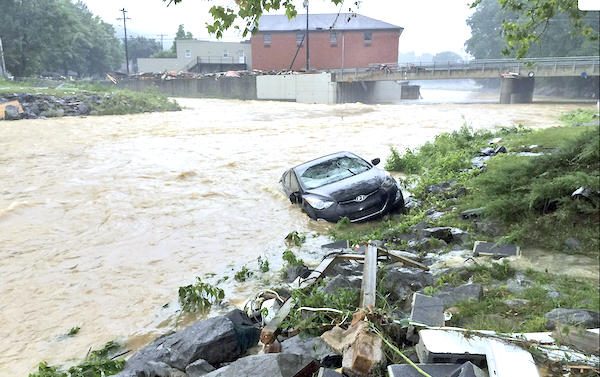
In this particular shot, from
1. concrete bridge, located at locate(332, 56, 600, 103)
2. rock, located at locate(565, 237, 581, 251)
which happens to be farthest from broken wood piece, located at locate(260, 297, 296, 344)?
concrete bridge, located at locate(332, 56, 600, 103)

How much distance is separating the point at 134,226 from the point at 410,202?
249 inches

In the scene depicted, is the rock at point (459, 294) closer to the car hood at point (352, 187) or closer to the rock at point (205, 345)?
the rock at point (205, 345)

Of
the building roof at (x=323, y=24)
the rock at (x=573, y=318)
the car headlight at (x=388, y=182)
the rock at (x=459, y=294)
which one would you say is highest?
the building roof at (x=323, y=24)

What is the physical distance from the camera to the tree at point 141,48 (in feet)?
370

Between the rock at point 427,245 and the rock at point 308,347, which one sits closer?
the rock at point 308,347

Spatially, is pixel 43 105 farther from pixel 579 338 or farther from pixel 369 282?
pixel 579 338

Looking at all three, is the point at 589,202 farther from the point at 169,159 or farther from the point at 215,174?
the point at 169,159

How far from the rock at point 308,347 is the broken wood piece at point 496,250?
3447 millimetres

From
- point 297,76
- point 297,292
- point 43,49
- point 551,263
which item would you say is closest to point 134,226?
point 297,292

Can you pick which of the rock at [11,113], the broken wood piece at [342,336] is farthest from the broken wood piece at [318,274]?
the rock at [11,113]

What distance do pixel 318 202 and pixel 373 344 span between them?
688 centimetres

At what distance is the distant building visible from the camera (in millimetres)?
78500

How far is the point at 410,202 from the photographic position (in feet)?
38.1

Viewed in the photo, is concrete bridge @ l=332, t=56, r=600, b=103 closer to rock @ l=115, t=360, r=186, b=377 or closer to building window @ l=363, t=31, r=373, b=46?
building window @ l=363, t=31, r=373, b=46
